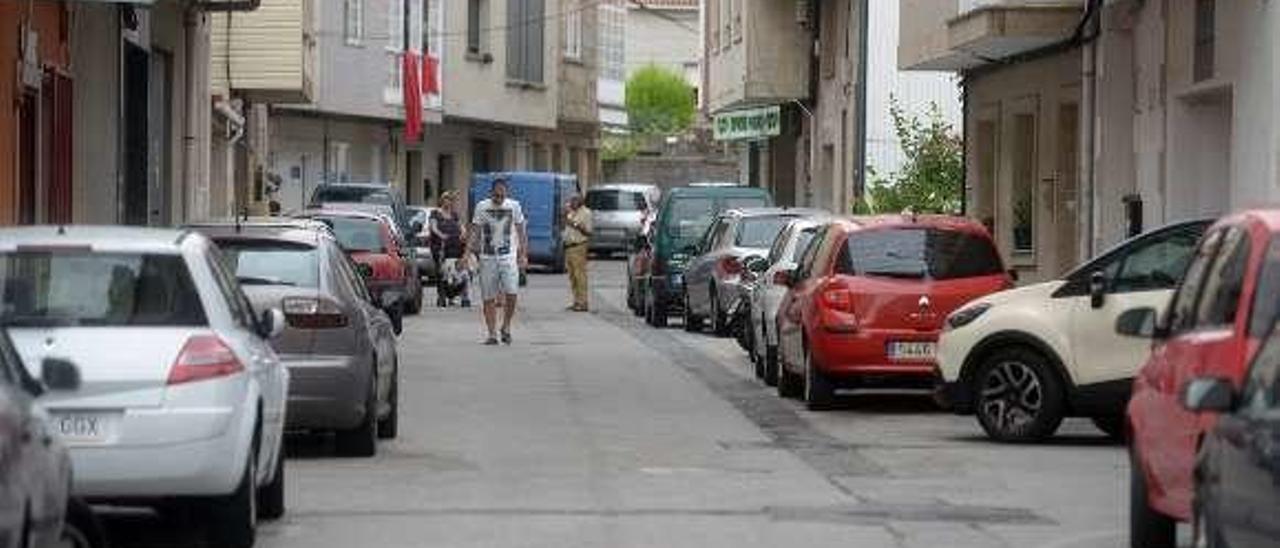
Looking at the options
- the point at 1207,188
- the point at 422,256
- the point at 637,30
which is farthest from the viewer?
the point at 637,30

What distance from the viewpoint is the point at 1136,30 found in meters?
27.1

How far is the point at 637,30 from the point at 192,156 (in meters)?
74.5

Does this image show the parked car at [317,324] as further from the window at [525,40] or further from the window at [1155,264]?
the window at [525,40]

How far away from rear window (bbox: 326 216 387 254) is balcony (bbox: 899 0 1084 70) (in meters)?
7.31

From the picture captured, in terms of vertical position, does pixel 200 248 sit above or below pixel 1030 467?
above

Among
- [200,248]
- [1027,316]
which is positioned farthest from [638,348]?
[200,248]

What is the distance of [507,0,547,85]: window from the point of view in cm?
6800

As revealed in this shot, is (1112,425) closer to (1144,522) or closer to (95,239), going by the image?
(1144,522)

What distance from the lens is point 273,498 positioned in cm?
1332

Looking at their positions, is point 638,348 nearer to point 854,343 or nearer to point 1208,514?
point 854,343

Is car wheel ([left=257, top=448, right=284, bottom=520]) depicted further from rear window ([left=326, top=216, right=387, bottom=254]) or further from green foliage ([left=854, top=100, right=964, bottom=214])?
green foliage ([left=854, top=100, right=964, bottom=214])

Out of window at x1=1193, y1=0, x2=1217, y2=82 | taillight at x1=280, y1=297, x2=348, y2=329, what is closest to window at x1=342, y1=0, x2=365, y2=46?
window at x1=1193, y1=0, x2=1217, y2=82

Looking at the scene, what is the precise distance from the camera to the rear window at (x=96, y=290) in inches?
454

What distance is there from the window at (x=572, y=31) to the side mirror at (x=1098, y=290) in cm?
5588
